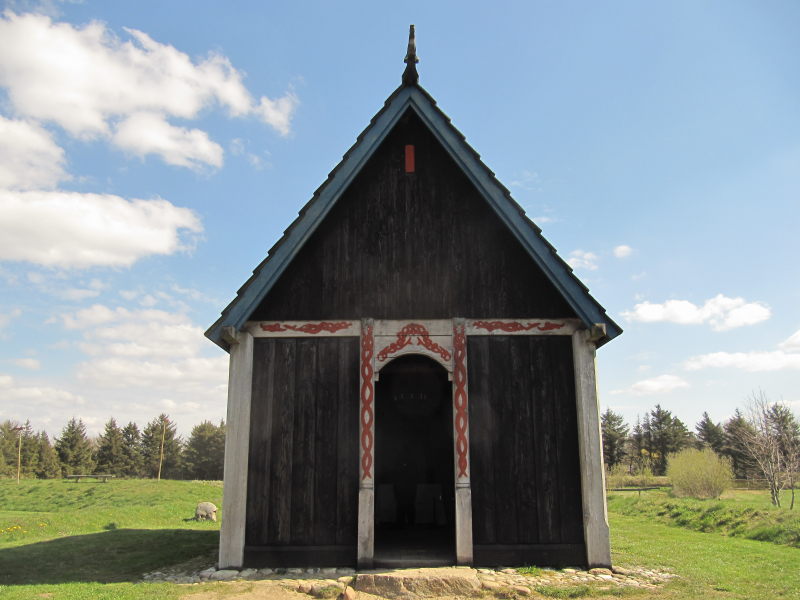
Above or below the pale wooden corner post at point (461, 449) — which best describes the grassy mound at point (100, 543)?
below

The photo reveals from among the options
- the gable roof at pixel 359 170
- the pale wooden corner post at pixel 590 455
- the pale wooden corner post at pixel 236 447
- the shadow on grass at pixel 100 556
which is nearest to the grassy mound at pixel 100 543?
the shadow on grass at pixel 100 556

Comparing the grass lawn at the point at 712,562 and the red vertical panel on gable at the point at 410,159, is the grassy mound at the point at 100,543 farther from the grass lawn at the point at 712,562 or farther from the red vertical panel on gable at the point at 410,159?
the grass lawn at the point at 712,562

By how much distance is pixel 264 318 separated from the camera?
893 centimetres

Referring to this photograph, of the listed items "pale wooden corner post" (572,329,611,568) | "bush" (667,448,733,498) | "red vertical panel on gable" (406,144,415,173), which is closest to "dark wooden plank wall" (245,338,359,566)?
"red vertical panel on gable" (406,144,415,173)

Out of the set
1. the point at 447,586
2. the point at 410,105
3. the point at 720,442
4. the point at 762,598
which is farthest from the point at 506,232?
the point at 720,442

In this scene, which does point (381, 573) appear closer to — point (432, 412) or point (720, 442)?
point (432, 412)

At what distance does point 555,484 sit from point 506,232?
13.1ft

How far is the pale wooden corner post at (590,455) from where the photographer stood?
8219 millimetres

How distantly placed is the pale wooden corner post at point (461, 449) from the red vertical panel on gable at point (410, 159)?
8.67 ft

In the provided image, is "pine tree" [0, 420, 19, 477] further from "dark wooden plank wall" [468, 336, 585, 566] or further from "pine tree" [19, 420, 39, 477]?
"dark wooden plank wall" [468, 336, 585, 566]

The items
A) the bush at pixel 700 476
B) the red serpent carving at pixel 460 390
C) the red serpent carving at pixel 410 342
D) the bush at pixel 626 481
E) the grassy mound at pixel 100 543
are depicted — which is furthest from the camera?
the bush at pixel 626 481

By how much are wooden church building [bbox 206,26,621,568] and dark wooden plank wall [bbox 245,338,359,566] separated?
2cm

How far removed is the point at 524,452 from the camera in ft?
28.1

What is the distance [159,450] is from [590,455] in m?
66.4
